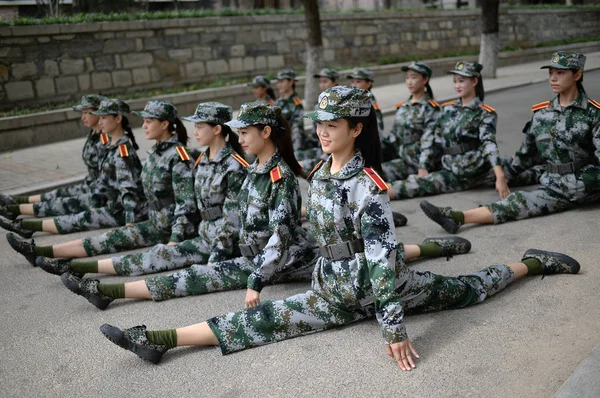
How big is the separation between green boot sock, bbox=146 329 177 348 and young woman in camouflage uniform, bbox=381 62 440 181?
424 cm

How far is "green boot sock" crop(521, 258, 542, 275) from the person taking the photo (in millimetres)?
4555

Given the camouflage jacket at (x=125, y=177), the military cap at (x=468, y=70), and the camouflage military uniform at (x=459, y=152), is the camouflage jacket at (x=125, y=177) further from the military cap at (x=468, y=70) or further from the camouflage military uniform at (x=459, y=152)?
the military cap at (x=468, y=70)

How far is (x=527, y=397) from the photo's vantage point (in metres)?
3.16

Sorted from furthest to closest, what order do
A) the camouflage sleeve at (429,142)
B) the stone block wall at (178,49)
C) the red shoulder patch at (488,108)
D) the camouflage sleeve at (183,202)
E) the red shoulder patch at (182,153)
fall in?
the stone block wall at (178,49)
the camouflage sleeve at (429,142)
the red shoulder patch at (488,108)
the red shoulder patch at (182,153)
the camouflage sleeve at (183,202)

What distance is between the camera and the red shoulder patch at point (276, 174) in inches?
175

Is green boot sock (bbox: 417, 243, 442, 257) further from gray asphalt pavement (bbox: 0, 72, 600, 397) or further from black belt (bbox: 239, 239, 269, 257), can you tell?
black belt (bbox: 239, 239, 269, 257)

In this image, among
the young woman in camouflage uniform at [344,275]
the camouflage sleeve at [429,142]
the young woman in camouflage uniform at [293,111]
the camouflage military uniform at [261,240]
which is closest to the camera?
the young woman in camouflage uniform at [344,275]

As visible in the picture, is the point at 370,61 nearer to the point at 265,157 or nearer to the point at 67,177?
the point at 67,177

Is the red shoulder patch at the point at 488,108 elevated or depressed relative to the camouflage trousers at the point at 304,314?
elevated

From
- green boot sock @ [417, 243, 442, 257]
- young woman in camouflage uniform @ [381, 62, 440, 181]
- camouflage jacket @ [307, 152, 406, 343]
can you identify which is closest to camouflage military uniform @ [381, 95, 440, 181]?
young woman in camouflage uniform @ [381, 62, 440, 181]

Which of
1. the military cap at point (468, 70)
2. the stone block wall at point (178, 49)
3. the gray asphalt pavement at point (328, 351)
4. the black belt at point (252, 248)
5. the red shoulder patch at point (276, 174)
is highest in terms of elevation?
the stone block wall at point (178, 49)

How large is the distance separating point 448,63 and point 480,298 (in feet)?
57.8

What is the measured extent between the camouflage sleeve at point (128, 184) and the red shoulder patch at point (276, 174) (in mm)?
2276

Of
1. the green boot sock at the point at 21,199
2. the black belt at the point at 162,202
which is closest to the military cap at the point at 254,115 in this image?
the black belt at the point at 162,202
